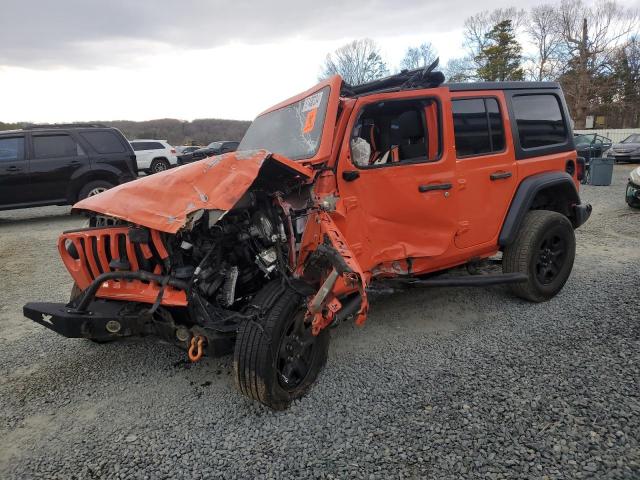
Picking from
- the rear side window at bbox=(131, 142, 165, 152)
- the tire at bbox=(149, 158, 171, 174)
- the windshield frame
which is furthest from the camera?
the tire at bbox=(149, 158, 171, 174)

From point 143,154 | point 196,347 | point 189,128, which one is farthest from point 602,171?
point 189,128

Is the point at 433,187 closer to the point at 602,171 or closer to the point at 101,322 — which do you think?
the point at 101,322

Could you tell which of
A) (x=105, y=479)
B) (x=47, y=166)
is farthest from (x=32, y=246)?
(x=105, y=479)

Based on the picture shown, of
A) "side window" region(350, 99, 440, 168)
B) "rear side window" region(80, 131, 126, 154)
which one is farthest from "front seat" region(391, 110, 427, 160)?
"rear side window" region(80, 131, 126, 154)

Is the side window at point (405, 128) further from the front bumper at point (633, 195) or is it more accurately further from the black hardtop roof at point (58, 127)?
the black hardtop roof at point (58, 127)

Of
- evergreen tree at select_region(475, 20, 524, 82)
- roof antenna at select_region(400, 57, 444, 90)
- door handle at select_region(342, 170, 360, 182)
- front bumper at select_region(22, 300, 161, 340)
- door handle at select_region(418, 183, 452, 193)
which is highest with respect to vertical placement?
evergreen tree at select_region(475, 20, 524, 82)

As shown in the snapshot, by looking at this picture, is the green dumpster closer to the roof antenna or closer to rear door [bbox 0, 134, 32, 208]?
the roof antenna

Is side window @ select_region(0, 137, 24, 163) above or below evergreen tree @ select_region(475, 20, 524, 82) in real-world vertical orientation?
below

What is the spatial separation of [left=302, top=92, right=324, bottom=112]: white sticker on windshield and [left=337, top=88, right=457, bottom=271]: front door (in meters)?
0.32

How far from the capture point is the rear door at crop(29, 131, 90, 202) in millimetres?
9148

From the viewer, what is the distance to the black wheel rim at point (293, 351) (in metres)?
2.80

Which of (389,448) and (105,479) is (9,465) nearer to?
(105,479)

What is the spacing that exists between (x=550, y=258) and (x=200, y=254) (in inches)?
136

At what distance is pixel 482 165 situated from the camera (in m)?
3.86
